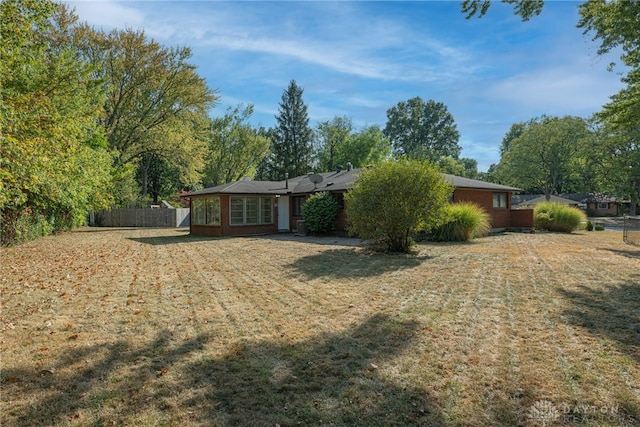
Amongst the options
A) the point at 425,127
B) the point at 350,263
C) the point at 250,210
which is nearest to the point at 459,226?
the point at 350,263

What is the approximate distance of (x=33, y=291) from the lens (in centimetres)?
654

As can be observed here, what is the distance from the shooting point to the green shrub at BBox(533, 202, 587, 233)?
2039cm

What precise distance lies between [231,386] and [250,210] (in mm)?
17594

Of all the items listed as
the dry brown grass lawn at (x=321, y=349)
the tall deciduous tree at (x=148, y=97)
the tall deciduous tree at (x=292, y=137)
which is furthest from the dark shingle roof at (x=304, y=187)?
the tall deciduous tree at (x=292, y=137)

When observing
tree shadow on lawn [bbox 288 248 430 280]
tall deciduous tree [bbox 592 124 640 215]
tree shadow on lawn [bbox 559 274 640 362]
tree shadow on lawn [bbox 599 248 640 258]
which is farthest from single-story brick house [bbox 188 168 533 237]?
tall deciduous tree [bbox 592 124 640 215]

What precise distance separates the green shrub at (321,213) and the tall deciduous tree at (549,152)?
119 ft

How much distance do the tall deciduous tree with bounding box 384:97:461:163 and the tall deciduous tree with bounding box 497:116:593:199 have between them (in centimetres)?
2015

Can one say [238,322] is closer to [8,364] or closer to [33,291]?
[8,364]

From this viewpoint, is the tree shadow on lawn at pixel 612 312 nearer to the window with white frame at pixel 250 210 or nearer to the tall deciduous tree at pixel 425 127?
the window with white frame at pixel 250 210

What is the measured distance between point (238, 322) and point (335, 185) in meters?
14.8

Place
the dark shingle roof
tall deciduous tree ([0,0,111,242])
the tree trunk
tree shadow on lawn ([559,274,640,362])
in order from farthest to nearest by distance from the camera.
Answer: the tree trunk, the dark shingle roof, tall deciduous tree ([0,0,111,242]), tree shadow on lawn ([559,274,640,362])

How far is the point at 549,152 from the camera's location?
44375 millimetres

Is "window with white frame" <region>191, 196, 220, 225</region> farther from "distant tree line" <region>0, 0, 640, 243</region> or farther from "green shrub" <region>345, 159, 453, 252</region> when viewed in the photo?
"green shrub" <region>345, 159, 453, 252</region>

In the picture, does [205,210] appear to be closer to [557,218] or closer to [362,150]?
[557,218]
